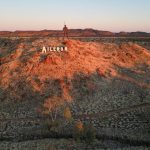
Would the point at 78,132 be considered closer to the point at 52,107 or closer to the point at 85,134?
the point at 85,134

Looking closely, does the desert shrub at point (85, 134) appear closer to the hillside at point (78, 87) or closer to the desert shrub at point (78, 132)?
the desert shrub at point (78, 132)

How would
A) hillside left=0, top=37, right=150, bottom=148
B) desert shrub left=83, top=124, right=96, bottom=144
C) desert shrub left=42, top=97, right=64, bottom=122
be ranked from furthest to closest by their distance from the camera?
desert shrub left=42, top=97, right=64, bottom=122 < hillside left=0, top=37, right=150, bottom=148 < desert shrub left=83, top=124, right=96, bottom=144

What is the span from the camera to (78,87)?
5362 centimetres

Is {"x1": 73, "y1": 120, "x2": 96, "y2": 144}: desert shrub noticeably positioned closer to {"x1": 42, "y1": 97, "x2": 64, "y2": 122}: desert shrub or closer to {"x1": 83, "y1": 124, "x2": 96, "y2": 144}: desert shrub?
{"x1": 83, "y1": 124, "x2": 96, "y2": 144}: desert shrub

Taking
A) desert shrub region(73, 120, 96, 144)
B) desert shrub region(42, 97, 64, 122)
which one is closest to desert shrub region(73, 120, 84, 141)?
desert shrub region(73, 120, 96, 144)

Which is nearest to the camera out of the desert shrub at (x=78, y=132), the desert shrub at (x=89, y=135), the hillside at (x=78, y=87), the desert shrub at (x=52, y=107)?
the desert shrub at (x=89, y=135)

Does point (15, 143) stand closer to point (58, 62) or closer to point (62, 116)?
point (62, 116)

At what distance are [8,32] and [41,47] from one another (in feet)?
265

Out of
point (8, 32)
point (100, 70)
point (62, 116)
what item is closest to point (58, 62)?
point (100, 70)

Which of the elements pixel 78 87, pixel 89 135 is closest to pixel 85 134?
pixel 89 135

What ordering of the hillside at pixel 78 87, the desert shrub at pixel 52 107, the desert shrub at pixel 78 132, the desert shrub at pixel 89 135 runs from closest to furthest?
the desert shrub at pixel 89 135
the desert shrub at pixel 78 132
the hillside at pixel 78 87
the desert shrub at pixel 52 107

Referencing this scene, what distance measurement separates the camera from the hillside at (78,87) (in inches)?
1799

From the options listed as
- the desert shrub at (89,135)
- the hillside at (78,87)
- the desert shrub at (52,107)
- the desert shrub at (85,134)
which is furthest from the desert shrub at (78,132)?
the desert shrub at (52,107)

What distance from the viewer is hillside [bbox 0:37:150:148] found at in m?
45.7
